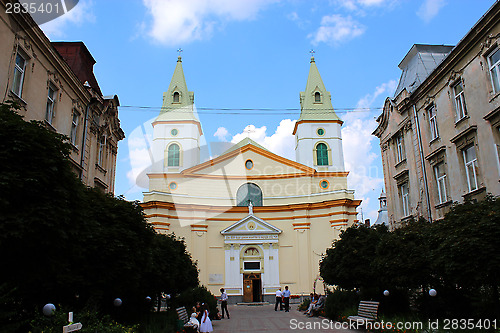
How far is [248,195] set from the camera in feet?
139

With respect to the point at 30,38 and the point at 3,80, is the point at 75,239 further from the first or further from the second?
the point at 30,38

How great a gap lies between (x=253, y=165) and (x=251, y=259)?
31.8 ft

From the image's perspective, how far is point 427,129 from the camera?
2097cm

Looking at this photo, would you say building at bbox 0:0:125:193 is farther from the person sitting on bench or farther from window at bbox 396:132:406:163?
window at bbox 396:132:406:163

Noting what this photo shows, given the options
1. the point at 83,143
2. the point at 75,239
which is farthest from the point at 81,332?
the point at 83,143

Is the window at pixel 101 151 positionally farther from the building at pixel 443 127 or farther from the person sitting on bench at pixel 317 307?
the building at pixel 443 127

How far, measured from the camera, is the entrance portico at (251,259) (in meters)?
38.4

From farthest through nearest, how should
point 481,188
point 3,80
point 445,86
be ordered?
1. point 445,86
2. point 481,188
3. point 3,80

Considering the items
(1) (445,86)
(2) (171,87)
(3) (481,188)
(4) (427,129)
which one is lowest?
(3) (481,188)

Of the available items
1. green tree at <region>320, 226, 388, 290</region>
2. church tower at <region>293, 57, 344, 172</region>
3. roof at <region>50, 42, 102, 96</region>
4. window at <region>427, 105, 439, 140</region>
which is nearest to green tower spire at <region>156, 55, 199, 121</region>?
church tower at <region>293, 57, 344, 172</region>

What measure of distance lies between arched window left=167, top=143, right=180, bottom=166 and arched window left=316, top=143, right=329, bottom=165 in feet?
49.4

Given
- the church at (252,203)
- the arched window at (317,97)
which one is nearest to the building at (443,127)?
the church at (252,203)

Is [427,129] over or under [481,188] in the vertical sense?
over

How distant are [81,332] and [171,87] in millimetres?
40377
